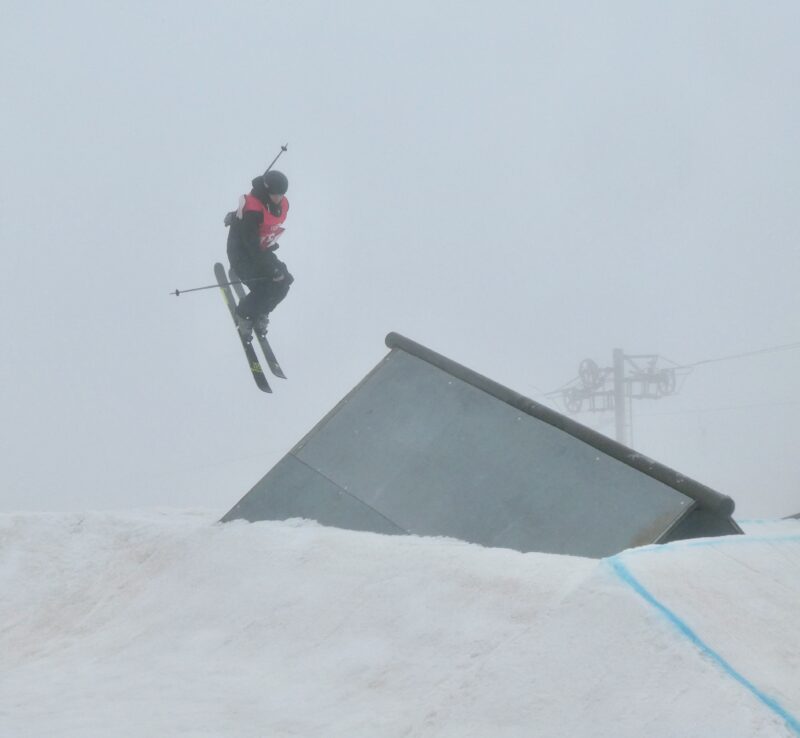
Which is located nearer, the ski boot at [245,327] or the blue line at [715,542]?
the blue line at [715,542]

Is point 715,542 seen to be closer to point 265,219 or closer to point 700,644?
point 700,644

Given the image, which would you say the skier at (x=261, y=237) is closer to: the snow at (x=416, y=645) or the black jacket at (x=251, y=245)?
the black jacket at (x=251, y=245)

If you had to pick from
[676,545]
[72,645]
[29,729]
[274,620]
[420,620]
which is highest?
[676,545]

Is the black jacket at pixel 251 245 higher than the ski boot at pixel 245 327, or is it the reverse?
the black jacket at pixel 251 245

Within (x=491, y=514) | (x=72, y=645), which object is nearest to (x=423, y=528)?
(x=491, y=514)

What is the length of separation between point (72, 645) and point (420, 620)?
2.13m

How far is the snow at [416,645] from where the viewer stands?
338 cm

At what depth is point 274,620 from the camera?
15.5 ft

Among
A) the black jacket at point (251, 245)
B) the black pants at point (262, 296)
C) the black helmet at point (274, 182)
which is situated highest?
the black helmet at point (274, 182)

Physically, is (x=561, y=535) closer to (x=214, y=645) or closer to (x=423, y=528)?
(x=423, y=528)

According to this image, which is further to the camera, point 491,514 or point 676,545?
point 491,514

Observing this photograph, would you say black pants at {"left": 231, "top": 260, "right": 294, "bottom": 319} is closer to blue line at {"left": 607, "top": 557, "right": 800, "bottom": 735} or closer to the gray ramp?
the gray ramp

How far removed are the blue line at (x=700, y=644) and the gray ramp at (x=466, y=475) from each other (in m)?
1.22

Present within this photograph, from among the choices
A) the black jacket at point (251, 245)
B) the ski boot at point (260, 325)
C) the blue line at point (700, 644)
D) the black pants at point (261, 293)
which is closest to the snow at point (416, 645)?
the blue line at point (700, 644)
